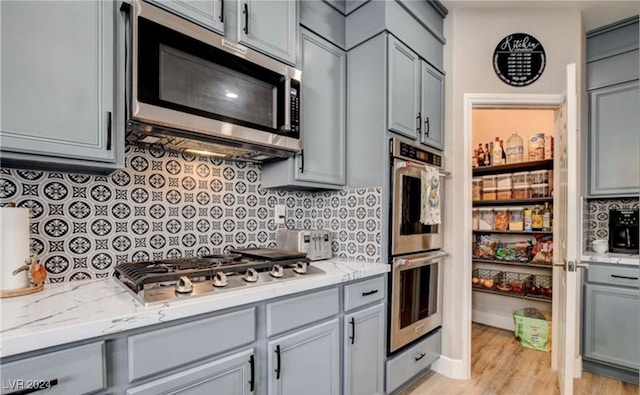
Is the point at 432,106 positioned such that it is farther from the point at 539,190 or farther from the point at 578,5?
the point at 539,190

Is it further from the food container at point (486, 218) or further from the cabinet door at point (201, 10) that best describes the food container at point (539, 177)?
the cabinet door at point (201, 10)

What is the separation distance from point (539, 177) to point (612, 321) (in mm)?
1348

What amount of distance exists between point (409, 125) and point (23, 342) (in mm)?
2062

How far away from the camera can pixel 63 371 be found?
859mm

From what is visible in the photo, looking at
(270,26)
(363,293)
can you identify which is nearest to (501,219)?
(363,293)

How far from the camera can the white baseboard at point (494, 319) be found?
333cm

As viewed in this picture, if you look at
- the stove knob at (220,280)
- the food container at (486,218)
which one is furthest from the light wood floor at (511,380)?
the stove knob at (220,280)

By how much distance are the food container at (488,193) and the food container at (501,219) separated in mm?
153

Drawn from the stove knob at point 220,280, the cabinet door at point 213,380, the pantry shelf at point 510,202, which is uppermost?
the pantry shelf at point 510,202

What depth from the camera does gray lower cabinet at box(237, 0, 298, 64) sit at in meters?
1.59

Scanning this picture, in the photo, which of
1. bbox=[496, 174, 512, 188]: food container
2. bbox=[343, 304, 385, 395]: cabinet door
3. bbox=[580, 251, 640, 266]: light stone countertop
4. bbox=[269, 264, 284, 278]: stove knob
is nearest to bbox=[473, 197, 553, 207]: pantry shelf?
bbox=[496, 174, 512, 188]: food container

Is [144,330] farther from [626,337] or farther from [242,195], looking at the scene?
[626,337]

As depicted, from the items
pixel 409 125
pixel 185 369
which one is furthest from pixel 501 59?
pixel 185 369

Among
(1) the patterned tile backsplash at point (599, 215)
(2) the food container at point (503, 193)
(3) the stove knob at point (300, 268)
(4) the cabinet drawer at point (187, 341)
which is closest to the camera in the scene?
(4) the cabinet drawer at point (187, 341)
